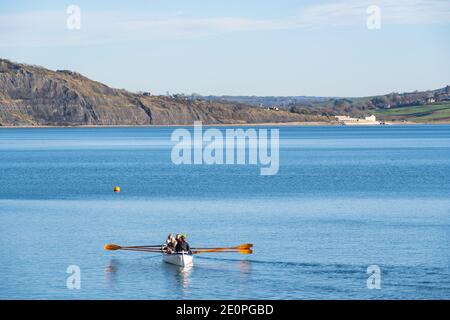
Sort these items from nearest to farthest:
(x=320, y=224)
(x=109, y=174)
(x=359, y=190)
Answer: (x=320, y=224) < (x=359, y=190) < (x=109, y=174)

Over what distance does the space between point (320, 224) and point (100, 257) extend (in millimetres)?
16585

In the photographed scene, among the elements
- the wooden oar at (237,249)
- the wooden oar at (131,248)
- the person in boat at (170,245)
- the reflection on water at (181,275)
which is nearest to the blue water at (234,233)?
the reflection on water at (181,275)

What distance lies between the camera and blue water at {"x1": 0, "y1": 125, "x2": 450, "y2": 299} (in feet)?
139

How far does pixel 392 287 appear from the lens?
41656mm

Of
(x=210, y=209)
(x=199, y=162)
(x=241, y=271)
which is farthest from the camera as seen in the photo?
(x=199, y=162)

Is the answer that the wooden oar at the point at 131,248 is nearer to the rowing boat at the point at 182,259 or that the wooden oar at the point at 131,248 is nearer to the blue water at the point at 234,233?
the blue water at the point at 234,233

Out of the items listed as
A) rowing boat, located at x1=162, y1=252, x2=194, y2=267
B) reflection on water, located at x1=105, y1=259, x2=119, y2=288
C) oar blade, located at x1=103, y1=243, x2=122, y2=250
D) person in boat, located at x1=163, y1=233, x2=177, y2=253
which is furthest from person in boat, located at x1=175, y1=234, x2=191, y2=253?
oar blade, located at x1=103, y1=243, x2=122, y2=250

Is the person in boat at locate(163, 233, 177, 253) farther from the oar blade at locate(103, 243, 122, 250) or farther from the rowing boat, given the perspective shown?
the oar blade at locate(103, 243, 122, 250)

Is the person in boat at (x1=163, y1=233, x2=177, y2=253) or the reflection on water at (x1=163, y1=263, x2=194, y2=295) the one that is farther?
the person in boat at (x1=163, y1=233, x2=177, y2=253)

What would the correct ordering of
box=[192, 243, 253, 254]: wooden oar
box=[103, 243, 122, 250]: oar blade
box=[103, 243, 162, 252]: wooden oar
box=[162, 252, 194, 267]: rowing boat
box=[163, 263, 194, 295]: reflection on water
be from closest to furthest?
box=[163, 263, 194, 295]: reflection on water
box=[162, 252, 194, 267]: rowing boat
box=[192, 243, 253, 254]: wooden oar
box=[103, 243, 162, 252]: wooden oar
box=[103, 243, 122, 250]: oar blade

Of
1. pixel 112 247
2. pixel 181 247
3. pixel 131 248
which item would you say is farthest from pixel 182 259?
pixel 112 247

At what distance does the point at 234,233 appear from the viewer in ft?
188
